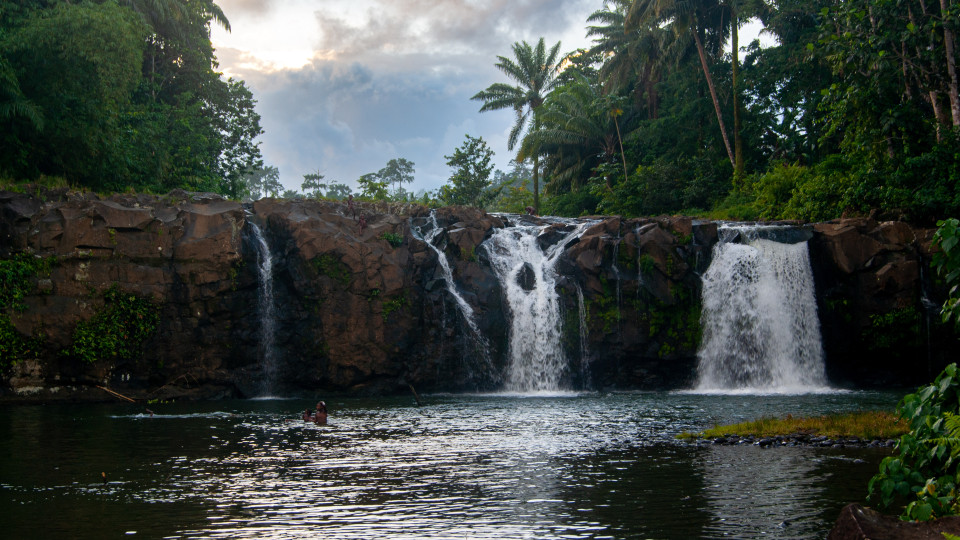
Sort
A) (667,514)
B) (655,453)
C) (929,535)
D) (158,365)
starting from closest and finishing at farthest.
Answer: (929,535) < (667,514) < (655,453) < (158,365)

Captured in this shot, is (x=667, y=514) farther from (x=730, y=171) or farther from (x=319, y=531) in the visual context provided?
(x=730, y=171)

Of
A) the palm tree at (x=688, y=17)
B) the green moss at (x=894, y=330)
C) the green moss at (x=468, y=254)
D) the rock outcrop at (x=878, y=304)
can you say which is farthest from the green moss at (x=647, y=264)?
the palm tree at (x=688, y=17)

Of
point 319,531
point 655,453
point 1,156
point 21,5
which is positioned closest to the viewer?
point 319,531

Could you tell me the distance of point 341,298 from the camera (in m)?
27.9

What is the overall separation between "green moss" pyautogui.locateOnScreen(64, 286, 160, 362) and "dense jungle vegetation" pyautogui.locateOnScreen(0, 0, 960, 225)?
640 cm

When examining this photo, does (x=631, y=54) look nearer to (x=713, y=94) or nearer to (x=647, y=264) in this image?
(x=713, y=94)

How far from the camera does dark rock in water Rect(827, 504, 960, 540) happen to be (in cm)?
571

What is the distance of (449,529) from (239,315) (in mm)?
21027

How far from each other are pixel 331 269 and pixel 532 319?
7774mm

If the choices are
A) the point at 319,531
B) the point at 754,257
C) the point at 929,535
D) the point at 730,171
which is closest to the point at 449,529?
the point at 319,531

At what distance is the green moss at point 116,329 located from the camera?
25.1 m

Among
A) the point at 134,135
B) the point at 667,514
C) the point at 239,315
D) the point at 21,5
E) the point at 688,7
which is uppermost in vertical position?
the point at 688,7

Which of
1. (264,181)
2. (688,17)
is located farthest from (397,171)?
(688,17)

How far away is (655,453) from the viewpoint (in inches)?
517
